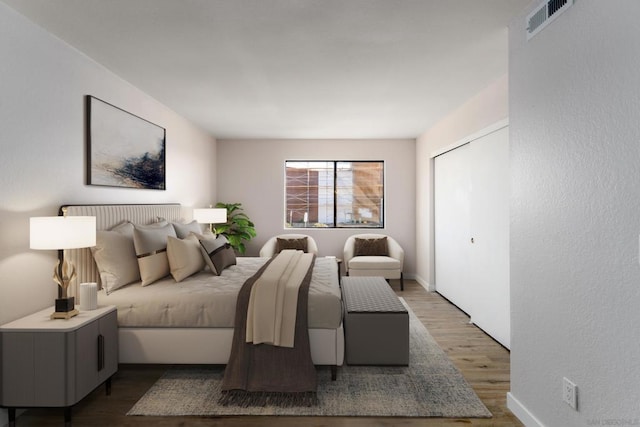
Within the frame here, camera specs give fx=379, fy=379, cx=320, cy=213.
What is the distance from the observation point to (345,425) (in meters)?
2.28

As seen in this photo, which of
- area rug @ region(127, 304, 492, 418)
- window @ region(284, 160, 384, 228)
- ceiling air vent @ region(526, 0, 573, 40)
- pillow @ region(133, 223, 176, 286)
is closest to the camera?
ceiling air vent @ region(526, 0, 573, 40)

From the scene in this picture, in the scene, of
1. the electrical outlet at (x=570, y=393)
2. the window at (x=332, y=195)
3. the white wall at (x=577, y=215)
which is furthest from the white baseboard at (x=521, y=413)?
the window at (x=332, y=195)

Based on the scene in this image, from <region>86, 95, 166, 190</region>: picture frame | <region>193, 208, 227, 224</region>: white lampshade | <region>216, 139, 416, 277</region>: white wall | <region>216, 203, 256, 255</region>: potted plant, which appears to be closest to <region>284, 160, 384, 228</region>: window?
<region>216, 139, 416, 277</region>: white wall

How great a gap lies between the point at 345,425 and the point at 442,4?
8.49ft

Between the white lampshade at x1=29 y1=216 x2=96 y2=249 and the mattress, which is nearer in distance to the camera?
the white lampshade at x1=29 y1=216 x2=96 y2=249

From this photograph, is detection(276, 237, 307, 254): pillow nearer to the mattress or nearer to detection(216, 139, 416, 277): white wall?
detection(216, 139, 416, 277): white wall

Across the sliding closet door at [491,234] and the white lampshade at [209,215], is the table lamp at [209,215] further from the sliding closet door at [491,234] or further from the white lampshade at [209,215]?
the sliding closet door at [491,234]

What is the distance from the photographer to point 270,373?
2.64 metres

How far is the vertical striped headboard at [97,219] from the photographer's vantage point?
2.85m

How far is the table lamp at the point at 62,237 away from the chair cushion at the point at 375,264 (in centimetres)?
387

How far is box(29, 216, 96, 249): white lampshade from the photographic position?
226cm

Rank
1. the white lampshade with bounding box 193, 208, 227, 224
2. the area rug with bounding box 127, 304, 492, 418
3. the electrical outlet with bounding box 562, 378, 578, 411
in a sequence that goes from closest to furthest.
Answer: the electrical outlet with bounding box 562, 378, 578, 411
the area rug with bounding box 127, 304, 492, 418
the white lampshade with bounding box 193, 208, 227, 224

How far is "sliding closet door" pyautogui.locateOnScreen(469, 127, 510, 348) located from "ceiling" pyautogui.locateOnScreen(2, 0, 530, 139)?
684 mm

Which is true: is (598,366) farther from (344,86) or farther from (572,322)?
(344,86)
